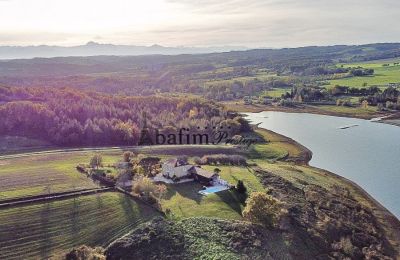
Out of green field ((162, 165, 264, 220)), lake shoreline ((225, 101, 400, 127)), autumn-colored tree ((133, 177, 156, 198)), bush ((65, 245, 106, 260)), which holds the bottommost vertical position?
lake shoreline ((225, 101, 400, 127))

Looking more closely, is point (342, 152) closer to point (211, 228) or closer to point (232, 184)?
point (232, 184)

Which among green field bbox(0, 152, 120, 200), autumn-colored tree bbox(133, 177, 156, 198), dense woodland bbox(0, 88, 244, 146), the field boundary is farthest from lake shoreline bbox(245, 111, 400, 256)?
dense woodland bbox(0, 88, 244, 146)

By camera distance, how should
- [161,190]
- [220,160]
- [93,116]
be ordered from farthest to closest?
[93,116], [220,160], [161,190]

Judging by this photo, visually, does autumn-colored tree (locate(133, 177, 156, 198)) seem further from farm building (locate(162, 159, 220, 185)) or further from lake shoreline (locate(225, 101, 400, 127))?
lake shoreline (locate(225, 101, 400, 127))

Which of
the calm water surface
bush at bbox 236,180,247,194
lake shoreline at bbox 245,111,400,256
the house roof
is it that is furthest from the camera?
the calm water surface

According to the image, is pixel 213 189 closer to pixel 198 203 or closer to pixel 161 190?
pixel 198 203

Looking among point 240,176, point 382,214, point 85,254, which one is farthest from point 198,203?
point 382,214
